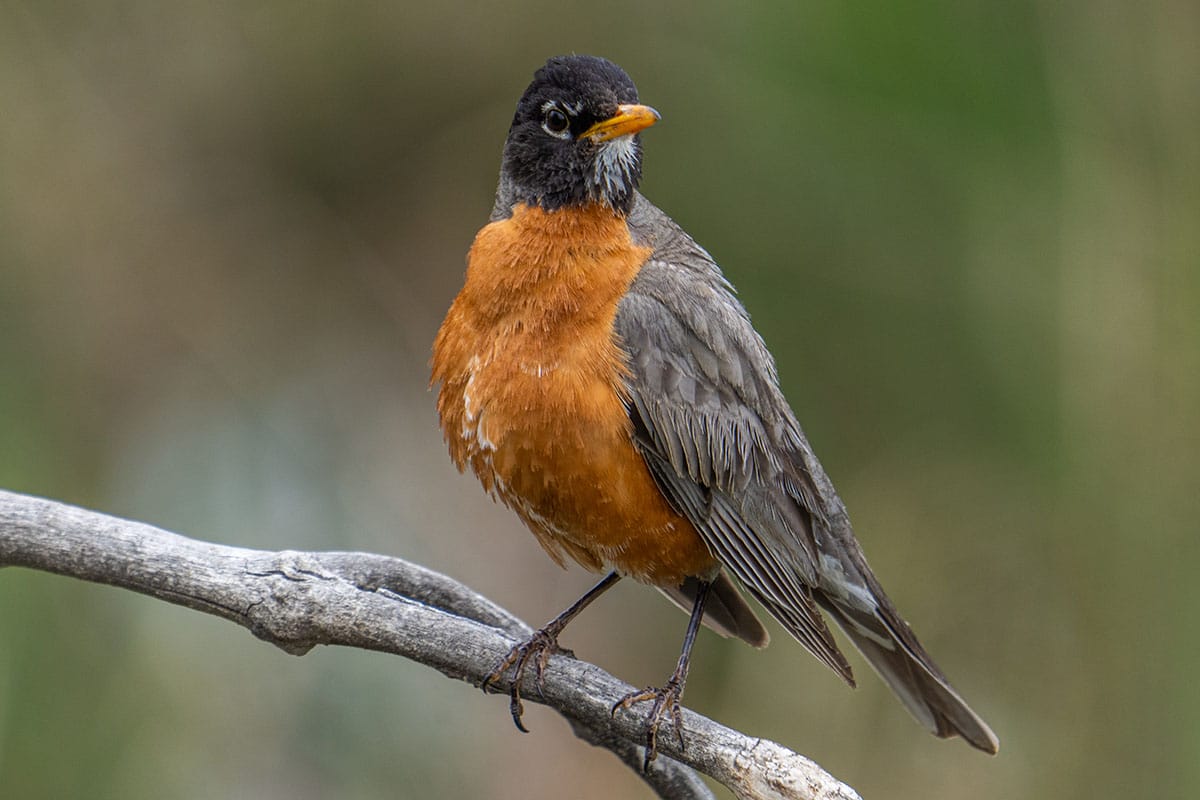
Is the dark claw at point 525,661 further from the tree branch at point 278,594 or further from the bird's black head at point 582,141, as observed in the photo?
the bird's black head at point 582,141

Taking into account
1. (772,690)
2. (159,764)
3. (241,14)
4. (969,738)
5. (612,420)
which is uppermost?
(241,14)

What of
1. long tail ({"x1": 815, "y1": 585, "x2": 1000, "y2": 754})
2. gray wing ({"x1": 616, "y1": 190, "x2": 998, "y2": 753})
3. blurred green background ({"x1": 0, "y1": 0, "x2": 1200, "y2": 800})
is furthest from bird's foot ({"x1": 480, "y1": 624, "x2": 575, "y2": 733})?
blurred green background ({"x1": 0, "y1": 0, "x2": 1200, "y2": 800})

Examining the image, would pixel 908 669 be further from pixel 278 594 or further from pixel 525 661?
pixel 278 594

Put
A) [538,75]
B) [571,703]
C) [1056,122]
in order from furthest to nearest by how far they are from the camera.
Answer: [1056,122] → [538,75] → [571,703]

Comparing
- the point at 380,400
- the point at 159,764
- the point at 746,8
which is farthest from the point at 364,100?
the point at 159,764

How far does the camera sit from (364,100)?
6.04 meters

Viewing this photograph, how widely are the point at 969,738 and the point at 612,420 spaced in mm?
1566

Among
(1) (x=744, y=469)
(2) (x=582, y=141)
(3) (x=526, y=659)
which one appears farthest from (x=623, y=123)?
(3) (x=526, y=659)

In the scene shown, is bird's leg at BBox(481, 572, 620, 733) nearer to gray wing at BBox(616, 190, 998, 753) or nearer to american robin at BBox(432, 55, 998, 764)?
american robin at BBox(432, 55, 998, 764)

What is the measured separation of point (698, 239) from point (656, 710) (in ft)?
8.39

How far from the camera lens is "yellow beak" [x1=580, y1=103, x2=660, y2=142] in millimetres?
3781

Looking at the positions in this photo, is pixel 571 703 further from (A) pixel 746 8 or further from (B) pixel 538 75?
(A) pixel 746 8

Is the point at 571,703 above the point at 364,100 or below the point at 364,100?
below

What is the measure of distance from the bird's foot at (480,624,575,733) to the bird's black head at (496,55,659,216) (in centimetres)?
126
